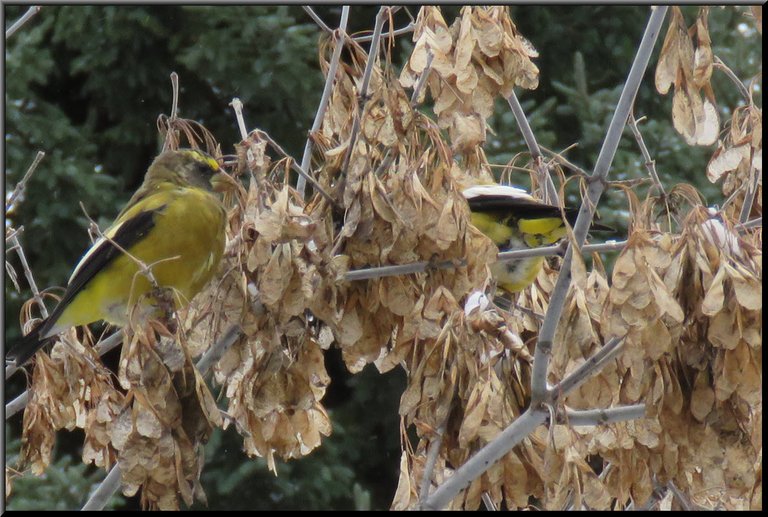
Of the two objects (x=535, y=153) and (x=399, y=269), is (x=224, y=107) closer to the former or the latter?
(x=535, y=153)

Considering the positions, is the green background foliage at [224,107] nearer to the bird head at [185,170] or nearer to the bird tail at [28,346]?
the bird head at [185,170]

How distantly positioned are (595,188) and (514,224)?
1.53 metres

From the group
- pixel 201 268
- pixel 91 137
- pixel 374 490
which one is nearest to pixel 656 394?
pixel 201 268

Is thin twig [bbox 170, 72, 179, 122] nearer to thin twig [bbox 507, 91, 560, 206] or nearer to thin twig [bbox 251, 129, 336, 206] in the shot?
thin twig [bbox 251, 129, 336, 206]

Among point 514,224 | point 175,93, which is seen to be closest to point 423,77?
point 175,93

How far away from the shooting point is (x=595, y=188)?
251cm

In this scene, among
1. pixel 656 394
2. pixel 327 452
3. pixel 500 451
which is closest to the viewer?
pixel 656 394

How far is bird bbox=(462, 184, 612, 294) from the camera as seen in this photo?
379 cm

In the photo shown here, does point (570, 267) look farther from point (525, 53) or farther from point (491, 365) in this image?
point (525, 53)

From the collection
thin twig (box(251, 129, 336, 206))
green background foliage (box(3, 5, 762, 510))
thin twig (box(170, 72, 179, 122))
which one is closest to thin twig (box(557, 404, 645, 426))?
thin twig (box(251, 129, 336, 206))

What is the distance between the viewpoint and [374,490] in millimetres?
8523

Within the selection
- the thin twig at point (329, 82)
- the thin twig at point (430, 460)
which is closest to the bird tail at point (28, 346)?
the thin twig at point (329, 82)

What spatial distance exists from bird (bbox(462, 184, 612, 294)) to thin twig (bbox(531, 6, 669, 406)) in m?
1.06

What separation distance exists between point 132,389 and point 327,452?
5.65 meters
